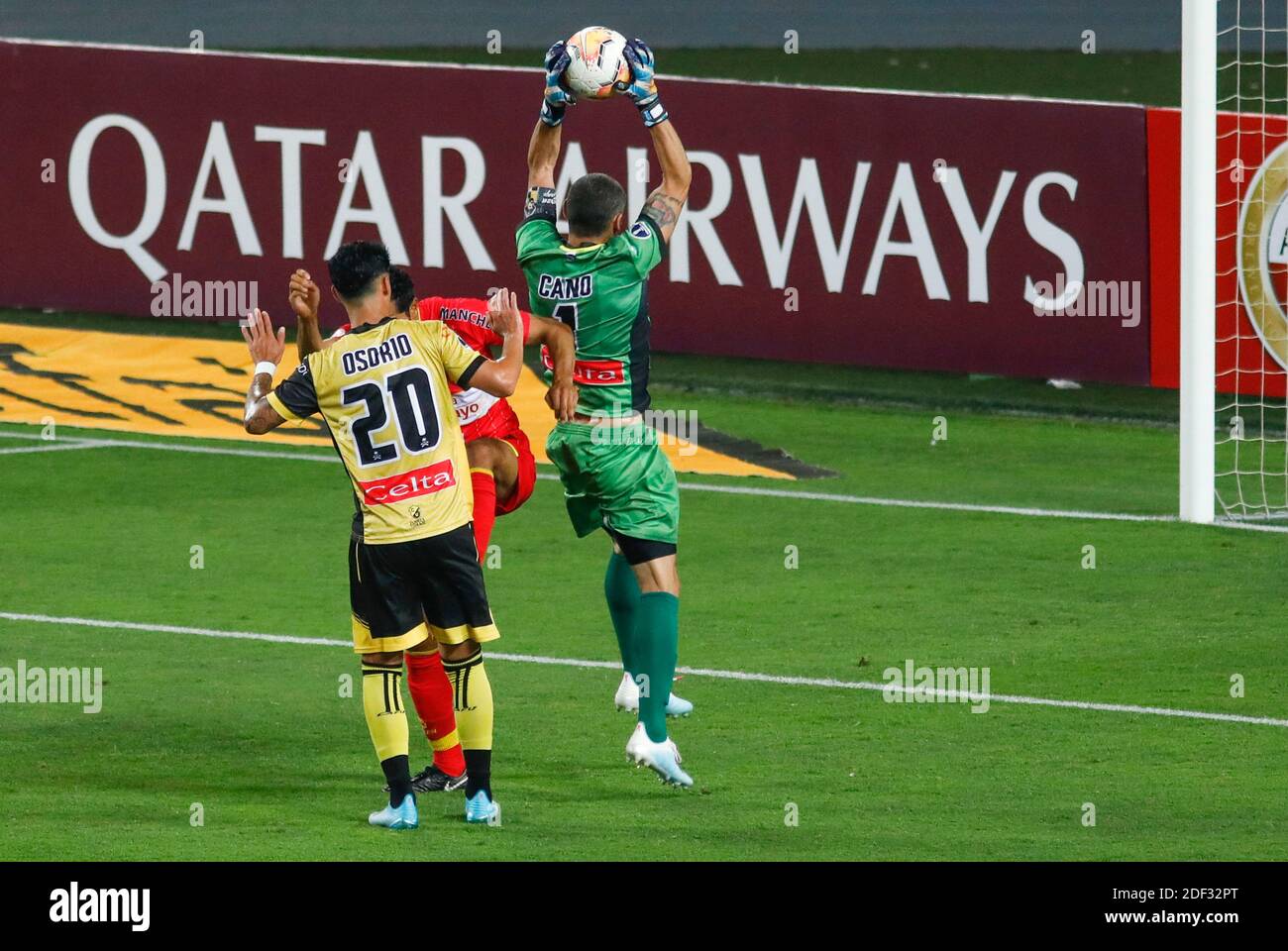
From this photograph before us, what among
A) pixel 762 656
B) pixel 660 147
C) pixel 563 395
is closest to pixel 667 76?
pixel 762 656

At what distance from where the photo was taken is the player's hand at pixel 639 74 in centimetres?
884

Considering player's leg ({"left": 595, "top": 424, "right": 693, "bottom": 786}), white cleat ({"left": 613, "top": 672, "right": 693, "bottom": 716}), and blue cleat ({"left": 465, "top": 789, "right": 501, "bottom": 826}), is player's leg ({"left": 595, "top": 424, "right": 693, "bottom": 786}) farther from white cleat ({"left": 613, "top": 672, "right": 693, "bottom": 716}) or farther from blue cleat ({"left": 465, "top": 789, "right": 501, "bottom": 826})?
blue cleat ({"left": 465, "top": 789, "right": 501, "bottom": 826})

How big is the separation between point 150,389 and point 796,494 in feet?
18.0

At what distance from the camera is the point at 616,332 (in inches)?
350

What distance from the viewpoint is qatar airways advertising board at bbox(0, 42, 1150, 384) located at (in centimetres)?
1694

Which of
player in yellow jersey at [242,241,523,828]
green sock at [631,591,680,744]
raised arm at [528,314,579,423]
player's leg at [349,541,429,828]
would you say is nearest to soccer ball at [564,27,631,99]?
raised arm at [528,314,579,423]

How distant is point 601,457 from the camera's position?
8.83 metres

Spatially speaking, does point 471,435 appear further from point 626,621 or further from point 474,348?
point 626,621

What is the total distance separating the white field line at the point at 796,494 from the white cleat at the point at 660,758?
6.05 m

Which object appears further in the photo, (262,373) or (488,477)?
(488,477)

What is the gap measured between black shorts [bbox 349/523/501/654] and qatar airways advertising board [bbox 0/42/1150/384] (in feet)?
32.2

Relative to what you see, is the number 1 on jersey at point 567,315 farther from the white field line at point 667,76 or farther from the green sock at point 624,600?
the white field line at point 667,76

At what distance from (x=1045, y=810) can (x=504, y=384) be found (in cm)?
230

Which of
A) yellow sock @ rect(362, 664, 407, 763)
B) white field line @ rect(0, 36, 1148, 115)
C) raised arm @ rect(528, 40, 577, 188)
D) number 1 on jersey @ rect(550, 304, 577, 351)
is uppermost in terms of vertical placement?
white field line @ rect(0, 36, 1148, 115)
